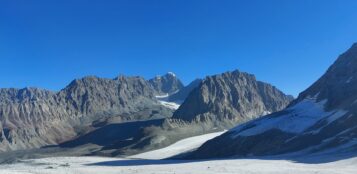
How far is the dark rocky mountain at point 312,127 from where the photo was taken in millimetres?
113000

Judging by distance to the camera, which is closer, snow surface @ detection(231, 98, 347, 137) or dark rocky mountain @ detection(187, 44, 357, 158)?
dark rocky mountain @ detection(187, 44, 357, 158)

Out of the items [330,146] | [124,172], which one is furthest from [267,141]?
[124,172]

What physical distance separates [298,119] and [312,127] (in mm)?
17906

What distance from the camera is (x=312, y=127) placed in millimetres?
135375

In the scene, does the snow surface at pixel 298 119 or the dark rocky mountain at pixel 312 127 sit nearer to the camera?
the dark rocky mountain at pixel 312 127

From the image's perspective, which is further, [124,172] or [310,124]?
[310,124]

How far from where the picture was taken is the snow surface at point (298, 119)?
464ft

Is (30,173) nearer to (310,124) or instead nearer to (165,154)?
(310,124)

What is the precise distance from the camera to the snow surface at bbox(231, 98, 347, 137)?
141375mm

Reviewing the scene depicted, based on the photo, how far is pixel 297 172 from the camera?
2559 inches

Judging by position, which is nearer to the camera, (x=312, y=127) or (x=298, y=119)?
(x=312, y=127)

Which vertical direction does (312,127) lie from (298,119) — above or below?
below

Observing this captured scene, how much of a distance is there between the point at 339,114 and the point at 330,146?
104 ft

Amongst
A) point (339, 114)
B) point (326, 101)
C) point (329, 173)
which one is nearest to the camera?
point (329, 173)
